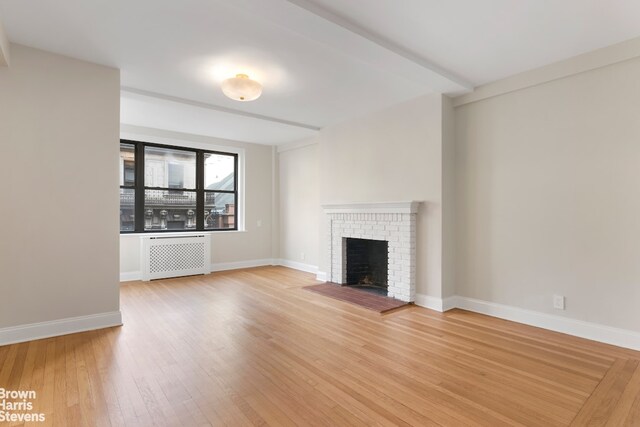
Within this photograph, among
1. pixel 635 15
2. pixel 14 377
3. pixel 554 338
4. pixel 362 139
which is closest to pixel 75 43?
pixel 14 377

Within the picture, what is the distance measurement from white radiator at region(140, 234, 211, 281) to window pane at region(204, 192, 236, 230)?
68cm

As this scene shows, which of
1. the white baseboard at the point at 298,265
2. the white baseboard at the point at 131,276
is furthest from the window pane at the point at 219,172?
the white baseboard at the point at 131,276

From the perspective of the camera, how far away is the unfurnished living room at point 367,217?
6.89 feet

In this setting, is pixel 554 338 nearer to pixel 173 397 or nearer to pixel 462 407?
pixel 462 407

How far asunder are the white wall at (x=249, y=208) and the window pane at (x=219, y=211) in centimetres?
29

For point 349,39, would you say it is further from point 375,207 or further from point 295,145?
point 295,145

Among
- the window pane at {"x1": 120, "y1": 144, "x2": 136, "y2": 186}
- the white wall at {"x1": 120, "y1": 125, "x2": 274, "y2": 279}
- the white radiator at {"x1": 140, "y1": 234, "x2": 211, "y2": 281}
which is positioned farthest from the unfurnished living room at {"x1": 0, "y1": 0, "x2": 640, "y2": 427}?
the white wall at {"x1": 120, "y1": 125, "x2": 274, "y2": 279}

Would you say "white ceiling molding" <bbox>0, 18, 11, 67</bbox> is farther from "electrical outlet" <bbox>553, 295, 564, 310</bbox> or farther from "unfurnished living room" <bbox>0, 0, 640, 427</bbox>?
"electrical outlet" <bbox>553, 295, 564, 310</bbox>

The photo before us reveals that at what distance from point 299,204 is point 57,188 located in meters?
4.18

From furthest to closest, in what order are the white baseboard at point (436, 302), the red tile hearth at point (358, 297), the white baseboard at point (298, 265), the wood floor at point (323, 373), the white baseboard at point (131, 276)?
the white baseboard at point (298, 265) → the white baseboard at point (131, 276) → the red tile hearth at point (358, 297) → the white baseboard at point (436, 302) → the wood floor at point (323, 373)

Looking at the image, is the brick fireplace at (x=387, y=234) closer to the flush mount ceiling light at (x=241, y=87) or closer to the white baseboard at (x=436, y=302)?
the white baseboard at (x=436, y=302)

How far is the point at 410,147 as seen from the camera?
417 cm

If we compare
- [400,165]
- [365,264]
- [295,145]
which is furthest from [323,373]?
[295,145]

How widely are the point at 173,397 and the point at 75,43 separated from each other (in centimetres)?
307
